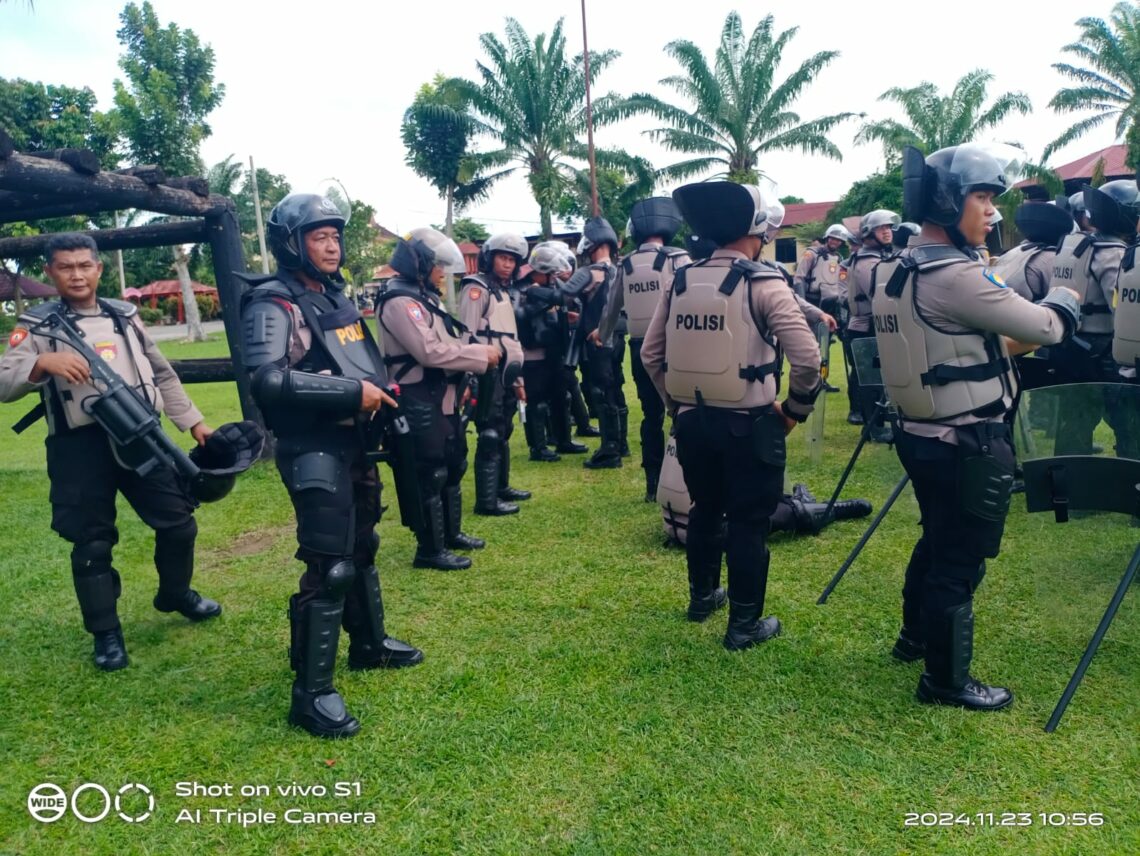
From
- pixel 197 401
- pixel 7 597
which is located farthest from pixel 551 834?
pixel 197 401

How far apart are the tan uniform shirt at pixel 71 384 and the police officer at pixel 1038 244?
5431 mm

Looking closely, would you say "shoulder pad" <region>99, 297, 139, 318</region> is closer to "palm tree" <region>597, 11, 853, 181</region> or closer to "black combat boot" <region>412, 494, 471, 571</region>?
"black combat boot" <region>412, 494, 471, 571</region>

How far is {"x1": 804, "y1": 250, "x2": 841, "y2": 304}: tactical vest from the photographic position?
11.7 m

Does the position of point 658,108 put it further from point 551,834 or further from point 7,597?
point 551,834

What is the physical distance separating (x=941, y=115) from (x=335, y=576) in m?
32.4

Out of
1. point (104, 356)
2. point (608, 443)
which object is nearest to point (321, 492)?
point (104, 356)

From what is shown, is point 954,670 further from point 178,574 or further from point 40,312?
point 40,312

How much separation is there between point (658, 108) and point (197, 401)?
18.9 metres

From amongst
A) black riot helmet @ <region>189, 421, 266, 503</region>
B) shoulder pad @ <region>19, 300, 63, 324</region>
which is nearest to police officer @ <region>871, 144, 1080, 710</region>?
black riot helmet @ <region>189, 421, 266, 503</region>

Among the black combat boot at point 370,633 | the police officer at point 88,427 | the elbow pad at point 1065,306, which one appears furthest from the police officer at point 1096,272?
the police officer at point 88,427

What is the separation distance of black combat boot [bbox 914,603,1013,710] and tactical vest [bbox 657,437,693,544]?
2.06 metres

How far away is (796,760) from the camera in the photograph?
3.11 m

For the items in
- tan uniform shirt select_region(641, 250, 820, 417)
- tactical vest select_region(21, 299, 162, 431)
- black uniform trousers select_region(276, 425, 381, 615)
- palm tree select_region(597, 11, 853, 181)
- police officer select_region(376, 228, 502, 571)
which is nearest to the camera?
black uniform trousers select_region(276, 425, 381, 615)

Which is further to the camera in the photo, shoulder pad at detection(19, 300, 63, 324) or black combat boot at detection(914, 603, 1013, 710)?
shoulder pad at detection(19, 300, 63, 324)
